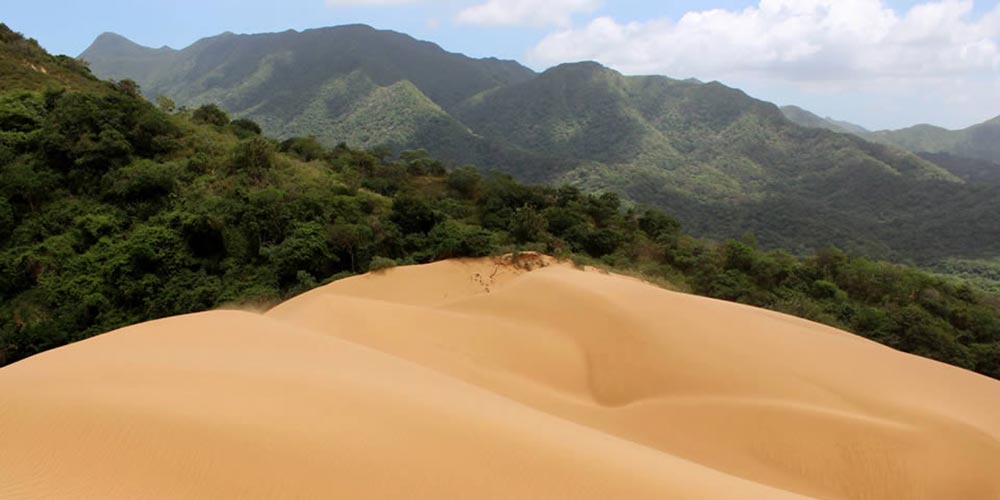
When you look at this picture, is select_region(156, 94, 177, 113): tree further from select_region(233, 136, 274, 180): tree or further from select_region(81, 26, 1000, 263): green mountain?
select_region(81, 26, 1000, 263): green mountain

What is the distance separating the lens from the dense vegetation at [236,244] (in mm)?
18484

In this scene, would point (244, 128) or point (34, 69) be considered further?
point (244, 128)

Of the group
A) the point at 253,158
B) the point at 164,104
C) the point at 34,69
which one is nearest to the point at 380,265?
the point at 253,158

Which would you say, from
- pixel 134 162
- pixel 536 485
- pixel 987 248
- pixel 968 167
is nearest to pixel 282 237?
pixel 134 162

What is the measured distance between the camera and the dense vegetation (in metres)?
18.5

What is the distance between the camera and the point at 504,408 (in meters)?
6.33

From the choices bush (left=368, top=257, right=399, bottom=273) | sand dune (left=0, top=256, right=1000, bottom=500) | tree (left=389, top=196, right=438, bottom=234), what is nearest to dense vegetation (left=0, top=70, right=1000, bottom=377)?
tree (left=389, top=196, right=438, bottom=234)

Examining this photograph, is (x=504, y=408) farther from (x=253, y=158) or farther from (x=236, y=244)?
(x=253, y=158)

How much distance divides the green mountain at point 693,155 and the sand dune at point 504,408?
80715 mm

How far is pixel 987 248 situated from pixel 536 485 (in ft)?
362

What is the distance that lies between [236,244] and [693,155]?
169 metres

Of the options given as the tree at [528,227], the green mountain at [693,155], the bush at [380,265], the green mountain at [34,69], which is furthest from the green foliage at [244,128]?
the green mountain at [693,155]

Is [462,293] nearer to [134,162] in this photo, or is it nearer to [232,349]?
[232,349]

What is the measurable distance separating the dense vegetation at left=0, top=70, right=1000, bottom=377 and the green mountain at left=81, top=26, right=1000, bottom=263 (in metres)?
63.7
